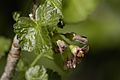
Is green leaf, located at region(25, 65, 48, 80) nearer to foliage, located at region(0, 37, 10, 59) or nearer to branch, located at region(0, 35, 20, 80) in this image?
branch, located at region(0, 35, 20, 80)

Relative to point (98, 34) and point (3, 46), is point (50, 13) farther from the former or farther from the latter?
point (98, 34)

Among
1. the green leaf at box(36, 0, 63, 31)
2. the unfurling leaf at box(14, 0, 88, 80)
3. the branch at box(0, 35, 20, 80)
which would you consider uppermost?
the green leaf at box(36, 0, 63, 31)

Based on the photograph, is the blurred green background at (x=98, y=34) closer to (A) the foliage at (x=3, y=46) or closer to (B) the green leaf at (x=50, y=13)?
(A) the foliage at (x=3, y=46)

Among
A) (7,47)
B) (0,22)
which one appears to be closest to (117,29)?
(0,22)

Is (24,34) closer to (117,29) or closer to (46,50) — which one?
(46,50)

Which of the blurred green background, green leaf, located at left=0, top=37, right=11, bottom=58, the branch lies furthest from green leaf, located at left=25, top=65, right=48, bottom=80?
the blurred green background

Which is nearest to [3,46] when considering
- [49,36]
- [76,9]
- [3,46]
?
[3,46]
